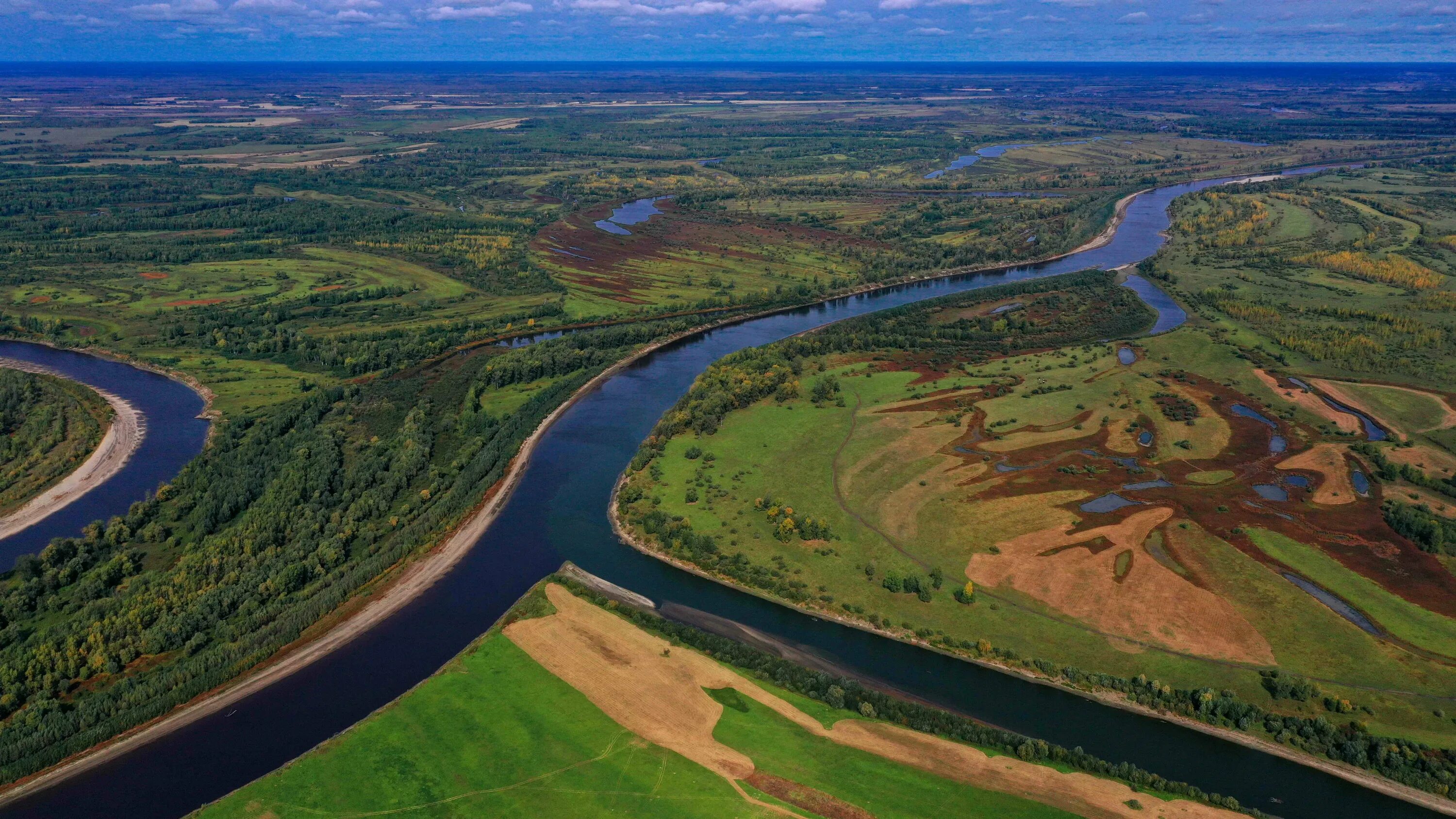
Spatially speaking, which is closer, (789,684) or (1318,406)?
(789,684)

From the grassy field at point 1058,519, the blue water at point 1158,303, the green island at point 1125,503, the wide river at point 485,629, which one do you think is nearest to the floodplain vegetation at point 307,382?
the grassy field at point 1058,519

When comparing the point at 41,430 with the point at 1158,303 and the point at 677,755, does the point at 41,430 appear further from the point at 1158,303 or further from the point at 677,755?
the point at 1158,303

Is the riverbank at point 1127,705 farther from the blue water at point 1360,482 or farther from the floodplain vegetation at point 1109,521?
the blue water at point 1360,482

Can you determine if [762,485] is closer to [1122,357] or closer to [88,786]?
[88,786]

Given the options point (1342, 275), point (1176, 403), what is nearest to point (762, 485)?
point (1176, 403)

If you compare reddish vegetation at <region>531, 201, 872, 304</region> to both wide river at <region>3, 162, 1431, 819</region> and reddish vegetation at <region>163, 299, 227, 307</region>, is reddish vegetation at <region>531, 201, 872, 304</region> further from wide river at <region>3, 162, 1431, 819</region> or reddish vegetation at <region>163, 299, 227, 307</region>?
wide river at <region>3, 162, 1431, 819</region>

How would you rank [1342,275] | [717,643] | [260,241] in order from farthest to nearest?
[260,241]
[1342,275]
[717,643]

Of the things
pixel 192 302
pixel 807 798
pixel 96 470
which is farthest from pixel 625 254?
pixel 807 798
